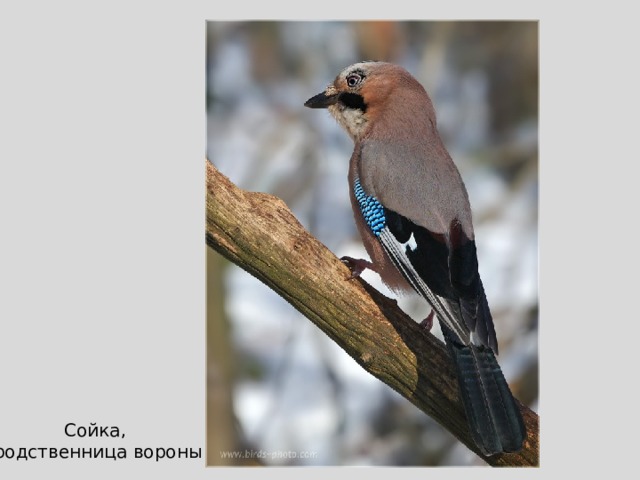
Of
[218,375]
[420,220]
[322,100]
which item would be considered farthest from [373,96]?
[218,375]

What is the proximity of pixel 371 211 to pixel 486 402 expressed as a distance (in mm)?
1200

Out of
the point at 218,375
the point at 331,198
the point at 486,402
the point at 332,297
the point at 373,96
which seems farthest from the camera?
the point at 331,198

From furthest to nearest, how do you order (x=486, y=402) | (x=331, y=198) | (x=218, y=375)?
1. (x=331, y=198)
2. (x=218, y=375)
3. (x=486, y=402)

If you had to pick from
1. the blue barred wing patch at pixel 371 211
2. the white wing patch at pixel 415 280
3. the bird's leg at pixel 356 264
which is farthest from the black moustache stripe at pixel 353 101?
the bird's leg at pixel 356 264

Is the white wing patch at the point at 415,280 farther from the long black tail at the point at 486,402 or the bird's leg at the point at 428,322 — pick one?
the bird's leg at the point at 428,322

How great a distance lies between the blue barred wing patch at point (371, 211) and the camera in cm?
563

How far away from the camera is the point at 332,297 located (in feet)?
17.9

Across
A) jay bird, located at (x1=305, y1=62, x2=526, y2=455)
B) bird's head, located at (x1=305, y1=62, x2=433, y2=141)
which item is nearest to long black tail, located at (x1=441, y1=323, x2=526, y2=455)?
jay bird, located at (x1=305, y1=62, x2=526, y2=455)

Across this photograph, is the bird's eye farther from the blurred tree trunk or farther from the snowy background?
the blurred tree trunk

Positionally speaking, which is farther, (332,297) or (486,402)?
(332,297)

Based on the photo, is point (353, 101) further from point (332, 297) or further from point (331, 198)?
point (332, 297)

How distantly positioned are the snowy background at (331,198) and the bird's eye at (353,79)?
0.26 meters

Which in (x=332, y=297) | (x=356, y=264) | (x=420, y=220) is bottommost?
(x=332, y=297)

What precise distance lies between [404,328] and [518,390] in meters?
1.23
